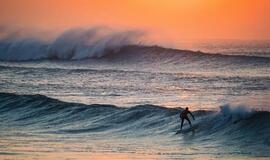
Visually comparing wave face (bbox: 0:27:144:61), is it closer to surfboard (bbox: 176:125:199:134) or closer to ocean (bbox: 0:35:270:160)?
ocean (bbox: 0:35:270:160)

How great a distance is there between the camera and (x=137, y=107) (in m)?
25.9

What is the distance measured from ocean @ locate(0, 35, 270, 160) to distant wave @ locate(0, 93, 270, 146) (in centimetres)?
4

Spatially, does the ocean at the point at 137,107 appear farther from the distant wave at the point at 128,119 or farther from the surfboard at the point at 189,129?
the surfboard at the point at 189,129

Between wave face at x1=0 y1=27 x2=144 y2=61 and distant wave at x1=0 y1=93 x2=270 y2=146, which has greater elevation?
wave face at x1=0 y1=27 x2=144 y2=61

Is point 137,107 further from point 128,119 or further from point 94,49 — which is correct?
point 94,49

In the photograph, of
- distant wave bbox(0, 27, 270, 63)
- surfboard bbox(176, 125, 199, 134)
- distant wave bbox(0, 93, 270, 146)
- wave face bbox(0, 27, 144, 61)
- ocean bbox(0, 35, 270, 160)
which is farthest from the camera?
wave face bbox(0, 27, 144, 61)

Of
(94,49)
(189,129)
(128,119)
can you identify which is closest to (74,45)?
(94,49)

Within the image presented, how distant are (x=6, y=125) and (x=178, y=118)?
20.9 feet

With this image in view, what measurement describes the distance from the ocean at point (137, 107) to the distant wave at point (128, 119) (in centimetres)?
4

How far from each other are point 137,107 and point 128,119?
60.3 inches

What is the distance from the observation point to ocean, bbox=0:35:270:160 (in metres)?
18.5

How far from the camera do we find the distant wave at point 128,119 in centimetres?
2139

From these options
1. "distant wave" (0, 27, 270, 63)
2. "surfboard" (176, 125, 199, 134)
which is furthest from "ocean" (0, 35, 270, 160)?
"distant wave" (0, 27, 270, 63)

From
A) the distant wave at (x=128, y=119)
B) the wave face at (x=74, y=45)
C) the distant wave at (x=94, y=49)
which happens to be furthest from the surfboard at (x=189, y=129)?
the wave face at (x=74, y=45)
